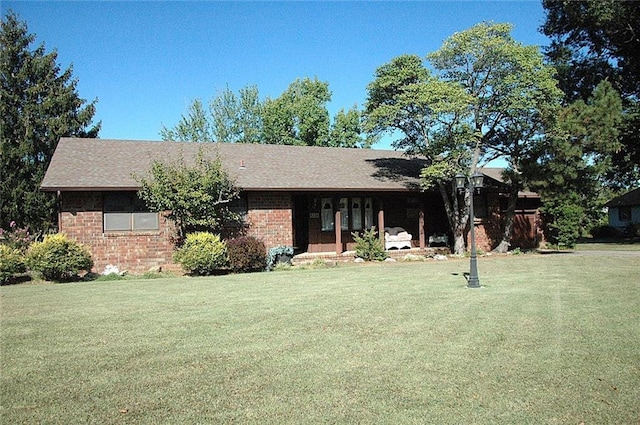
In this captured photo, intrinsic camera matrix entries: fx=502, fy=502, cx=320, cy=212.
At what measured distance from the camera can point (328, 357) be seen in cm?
555

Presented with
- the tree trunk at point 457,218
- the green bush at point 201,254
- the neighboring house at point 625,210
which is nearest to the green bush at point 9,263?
the green bush at point 201,254

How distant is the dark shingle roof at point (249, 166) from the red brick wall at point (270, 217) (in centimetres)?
53

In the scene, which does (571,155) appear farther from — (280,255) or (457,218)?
(280,255)

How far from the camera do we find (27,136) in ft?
76.6

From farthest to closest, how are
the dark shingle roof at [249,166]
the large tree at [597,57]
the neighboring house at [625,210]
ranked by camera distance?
the neighboring house at [625,210]
the large tree at [597,57]
the dark shingle roof at [249,166]

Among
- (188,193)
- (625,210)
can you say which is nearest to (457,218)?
(188,193)

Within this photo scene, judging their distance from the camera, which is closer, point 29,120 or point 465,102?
point 465,102

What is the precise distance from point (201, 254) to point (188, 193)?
2.07 m

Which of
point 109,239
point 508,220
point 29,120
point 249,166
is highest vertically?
point 29,120

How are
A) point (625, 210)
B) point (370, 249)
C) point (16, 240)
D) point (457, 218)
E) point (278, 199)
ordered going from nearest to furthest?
point (16, 240) → point (278, 199) → point (370, 249) → point (457, 218) → point (625, 210)

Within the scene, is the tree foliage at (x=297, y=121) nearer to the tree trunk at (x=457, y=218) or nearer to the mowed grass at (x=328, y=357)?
the tree trunk at (x=457, y=218)

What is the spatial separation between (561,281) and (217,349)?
8.78 meters

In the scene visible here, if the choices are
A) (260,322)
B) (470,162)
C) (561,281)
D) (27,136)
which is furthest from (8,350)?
(27,136)

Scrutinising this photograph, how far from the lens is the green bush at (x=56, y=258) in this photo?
44.6ft
